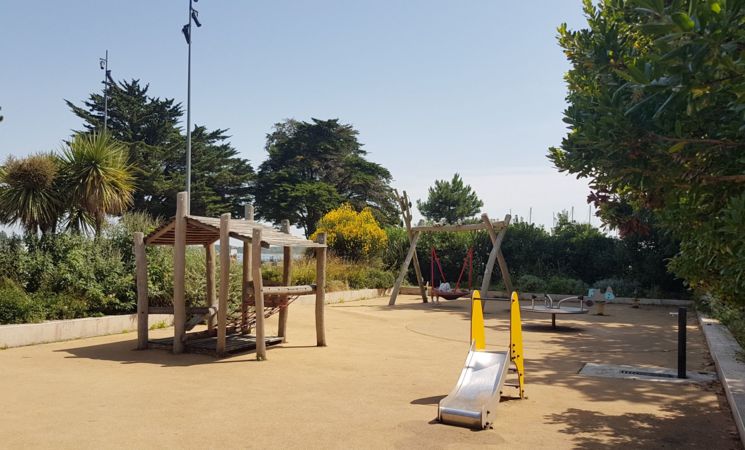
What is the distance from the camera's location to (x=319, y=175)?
1841 inches

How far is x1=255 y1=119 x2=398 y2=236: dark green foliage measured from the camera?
43406 mm

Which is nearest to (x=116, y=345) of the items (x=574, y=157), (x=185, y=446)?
(x=185, y=446)

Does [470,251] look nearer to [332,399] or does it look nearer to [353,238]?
[353,238]

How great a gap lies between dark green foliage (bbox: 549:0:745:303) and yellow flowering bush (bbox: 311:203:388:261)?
1726 cm

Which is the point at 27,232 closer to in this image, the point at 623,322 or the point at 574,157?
the point at 574,157

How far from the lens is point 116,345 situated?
9688 mm

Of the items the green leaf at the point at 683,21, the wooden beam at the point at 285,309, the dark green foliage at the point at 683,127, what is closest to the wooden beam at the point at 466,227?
the wooden beam at the point at 285,309

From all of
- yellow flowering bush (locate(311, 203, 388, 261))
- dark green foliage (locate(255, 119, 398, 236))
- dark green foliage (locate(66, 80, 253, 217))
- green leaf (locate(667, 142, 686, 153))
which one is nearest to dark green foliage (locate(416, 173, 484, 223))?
dark green foliage (locate(255, 119, 398, 236))

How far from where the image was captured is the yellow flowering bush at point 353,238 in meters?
23.6

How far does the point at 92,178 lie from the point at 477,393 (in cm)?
1034

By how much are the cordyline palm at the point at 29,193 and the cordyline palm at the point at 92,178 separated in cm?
38

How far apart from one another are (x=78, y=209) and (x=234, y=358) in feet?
22.0

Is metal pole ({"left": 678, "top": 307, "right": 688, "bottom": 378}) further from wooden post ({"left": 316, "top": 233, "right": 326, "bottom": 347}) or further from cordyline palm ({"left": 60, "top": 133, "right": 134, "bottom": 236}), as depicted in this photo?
cordyline palm ({"left": 60, "top": 133, "right": 134, "bottom": 236})

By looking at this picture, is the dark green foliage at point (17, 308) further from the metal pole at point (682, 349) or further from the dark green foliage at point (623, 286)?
the dark green foliage at point (623, 286)
